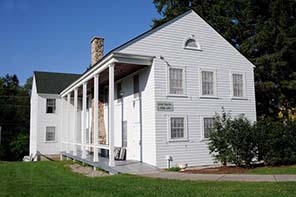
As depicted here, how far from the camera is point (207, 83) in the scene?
17.2 metres

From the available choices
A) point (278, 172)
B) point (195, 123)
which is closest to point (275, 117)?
point (195, 123)

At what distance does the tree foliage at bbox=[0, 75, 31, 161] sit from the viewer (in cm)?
4484

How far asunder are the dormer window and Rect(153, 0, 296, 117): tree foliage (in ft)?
31.2

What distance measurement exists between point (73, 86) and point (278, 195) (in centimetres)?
1786

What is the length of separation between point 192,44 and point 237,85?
11.6 ft

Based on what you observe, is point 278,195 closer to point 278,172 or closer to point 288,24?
point 278,172

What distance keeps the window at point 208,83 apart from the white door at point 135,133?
3.60 m

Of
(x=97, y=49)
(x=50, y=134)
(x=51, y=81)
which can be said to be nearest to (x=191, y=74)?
(x=97, y=49)

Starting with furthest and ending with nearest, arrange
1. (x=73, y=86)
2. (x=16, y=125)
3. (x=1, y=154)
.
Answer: (x=16, y=125)
(x=1, y=154)
(x=73, y=86)

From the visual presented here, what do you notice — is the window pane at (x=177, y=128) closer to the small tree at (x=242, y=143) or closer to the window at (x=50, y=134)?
the small tree at (x=242, y=143)

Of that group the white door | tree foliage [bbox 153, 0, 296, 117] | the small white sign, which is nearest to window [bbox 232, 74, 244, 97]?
the small white sign

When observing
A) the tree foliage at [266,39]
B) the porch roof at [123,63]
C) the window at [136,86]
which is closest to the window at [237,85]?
the porch roof at [123,63]

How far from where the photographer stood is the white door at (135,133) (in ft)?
55.3

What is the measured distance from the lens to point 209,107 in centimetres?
1692
